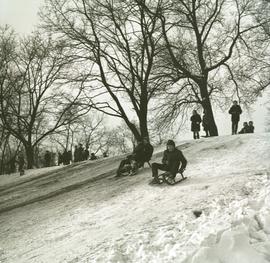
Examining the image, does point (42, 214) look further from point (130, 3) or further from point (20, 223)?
point (130, 3)

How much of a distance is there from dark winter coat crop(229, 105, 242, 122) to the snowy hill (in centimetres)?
299

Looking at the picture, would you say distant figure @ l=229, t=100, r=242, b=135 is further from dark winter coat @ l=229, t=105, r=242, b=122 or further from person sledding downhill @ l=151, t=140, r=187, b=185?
person sledding downhill @ l=151, t=140, r=187, b=185

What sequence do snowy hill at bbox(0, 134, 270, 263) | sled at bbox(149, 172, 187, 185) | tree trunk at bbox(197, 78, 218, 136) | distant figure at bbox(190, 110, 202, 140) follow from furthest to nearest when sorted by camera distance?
1. tree trunk at bbox(197, 78, 218, 136)
2. distant figure at bbox(190, 110, 202, 140)
3. sled at bbox(149, 172, 187, 185)
4. snowy hill at bbox(0, 134, 270, 263)

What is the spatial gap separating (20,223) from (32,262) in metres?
3.87

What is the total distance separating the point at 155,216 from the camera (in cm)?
912

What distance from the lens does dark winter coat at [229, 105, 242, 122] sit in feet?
66.0

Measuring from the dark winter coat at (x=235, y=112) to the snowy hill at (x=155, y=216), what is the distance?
2995mm

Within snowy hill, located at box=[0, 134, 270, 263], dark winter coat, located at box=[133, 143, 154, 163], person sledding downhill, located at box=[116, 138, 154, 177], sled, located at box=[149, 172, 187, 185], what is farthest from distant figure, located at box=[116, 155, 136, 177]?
sled, located at box=[149, 172, 187, 185]

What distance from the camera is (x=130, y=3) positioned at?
19797 millimetres

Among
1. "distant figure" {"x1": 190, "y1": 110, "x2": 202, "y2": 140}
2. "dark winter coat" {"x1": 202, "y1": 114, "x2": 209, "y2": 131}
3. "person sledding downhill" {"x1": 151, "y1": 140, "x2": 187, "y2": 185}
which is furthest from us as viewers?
"dark winter coat" {"x1": 202, "y1": 114, "x2": 209, "y2": 131}

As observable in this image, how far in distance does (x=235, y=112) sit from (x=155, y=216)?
40.0 ft

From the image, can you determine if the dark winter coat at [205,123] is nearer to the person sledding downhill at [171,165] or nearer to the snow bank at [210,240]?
the person sledding downhill at [171,165]

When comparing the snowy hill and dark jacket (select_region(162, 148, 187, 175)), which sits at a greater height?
dark jacket (select_region(162, 148, 187, 175))


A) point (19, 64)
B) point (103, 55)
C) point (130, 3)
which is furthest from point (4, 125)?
point (130, 3)
